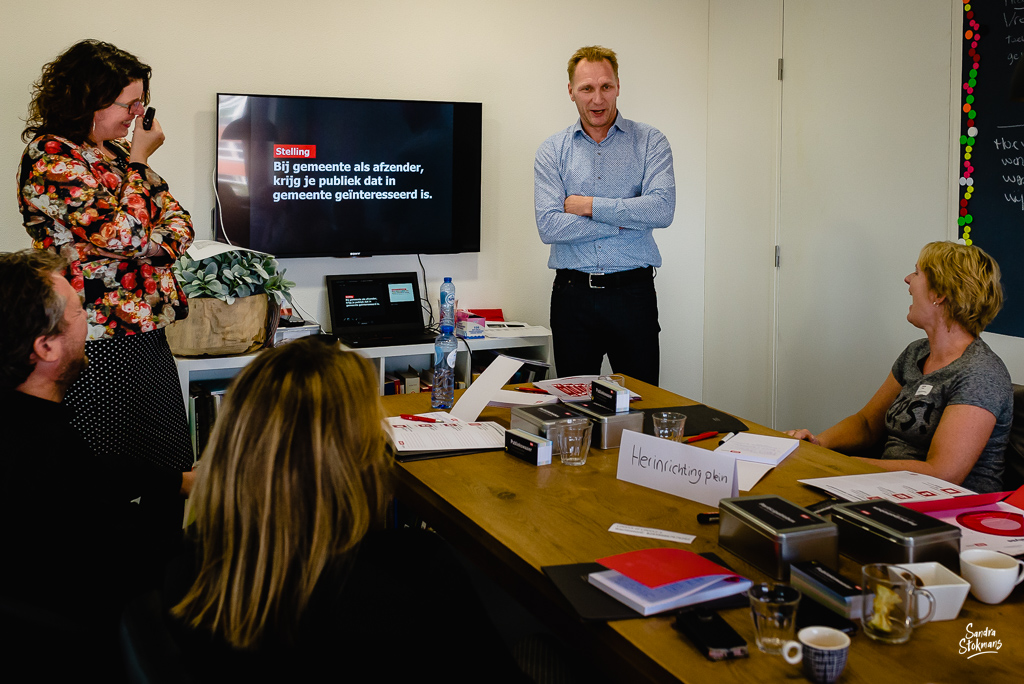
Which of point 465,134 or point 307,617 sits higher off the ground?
point 465,134

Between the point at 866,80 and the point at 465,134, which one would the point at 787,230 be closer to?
the point at 866,80

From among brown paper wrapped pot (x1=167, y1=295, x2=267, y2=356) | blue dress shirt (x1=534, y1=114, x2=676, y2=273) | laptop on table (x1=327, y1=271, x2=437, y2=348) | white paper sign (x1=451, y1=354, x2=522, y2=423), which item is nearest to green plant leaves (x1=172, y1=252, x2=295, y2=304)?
brown paper wrapped pot (x1=167, y1=295, x2=267, y2=356)

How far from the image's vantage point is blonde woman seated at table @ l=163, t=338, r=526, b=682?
3.23ft

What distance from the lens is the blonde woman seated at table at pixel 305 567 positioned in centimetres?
98

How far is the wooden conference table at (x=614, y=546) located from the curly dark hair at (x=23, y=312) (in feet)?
2.51

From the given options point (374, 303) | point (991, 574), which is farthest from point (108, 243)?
point (991, 574)

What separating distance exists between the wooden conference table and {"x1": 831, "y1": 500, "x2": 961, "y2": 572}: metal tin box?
0.14 feet

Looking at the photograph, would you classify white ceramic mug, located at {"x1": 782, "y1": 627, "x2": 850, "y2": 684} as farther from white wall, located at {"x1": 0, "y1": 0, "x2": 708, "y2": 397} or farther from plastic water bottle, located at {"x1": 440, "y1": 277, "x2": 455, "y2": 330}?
white wall, located at {"x1": 0, "y1": 0, "x2": 708, "y2": 397}

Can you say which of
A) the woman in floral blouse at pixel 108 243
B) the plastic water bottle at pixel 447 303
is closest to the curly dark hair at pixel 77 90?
the woman in floral blouse at pixel 108 243

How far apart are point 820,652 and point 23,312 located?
1.46 m

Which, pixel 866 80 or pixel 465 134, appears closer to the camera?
pixel 866 80

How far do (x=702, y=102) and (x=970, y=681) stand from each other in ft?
12.6

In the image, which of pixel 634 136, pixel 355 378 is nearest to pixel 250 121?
pixel 634 136

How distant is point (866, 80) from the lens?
3.53 meters
